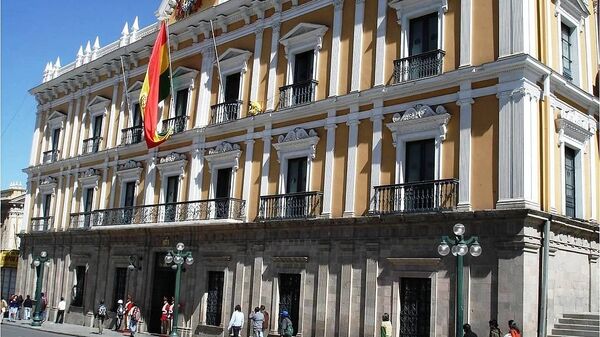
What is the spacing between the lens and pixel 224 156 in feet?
83.1

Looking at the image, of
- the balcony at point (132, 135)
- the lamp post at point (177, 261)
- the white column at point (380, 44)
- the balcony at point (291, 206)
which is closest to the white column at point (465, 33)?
the white column at point (380, 44)

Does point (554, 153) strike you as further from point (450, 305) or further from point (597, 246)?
point (450, 305)

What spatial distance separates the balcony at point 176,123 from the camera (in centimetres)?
2762

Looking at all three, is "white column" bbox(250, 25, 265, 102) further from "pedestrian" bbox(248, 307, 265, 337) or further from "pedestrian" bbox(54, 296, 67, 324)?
"pedestrian" bbox(54, 296, 67, 324)

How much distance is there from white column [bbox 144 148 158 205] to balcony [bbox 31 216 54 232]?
9025mm

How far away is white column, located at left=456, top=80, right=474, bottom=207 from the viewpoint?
17922mm

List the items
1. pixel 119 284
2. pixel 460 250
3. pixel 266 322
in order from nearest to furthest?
1. pixel 460 250
2. pixel 266 322
3. pixel 119 284

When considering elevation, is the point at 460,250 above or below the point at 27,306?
above

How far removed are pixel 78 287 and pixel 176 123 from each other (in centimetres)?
975

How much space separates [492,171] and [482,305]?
3.30m

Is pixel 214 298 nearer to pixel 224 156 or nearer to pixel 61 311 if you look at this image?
pixel 224 156

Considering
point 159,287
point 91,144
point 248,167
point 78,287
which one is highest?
point 91,144

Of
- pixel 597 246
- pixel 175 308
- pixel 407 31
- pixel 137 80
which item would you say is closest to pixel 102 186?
pixel 137 80

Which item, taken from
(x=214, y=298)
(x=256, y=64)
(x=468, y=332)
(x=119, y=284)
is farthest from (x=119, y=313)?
(x=468, y=332)
